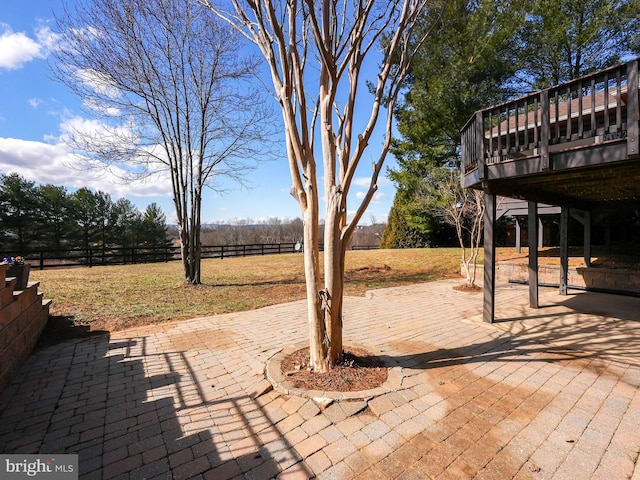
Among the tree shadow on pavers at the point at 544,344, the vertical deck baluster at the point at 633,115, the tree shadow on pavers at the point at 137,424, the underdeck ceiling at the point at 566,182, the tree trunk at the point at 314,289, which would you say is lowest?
the tree shadow on pavers at the point at 544,344

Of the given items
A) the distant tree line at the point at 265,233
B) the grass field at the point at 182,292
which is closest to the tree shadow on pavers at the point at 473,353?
the grass field at the point at 182,292

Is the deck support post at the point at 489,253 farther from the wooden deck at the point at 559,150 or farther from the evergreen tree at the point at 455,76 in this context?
the evergreen tree at the point at 455,76

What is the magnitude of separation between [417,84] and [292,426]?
631 inches

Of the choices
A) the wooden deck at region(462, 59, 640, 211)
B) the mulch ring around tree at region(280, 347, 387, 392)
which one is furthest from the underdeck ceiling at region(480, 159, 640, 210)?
the mulch ring around tree at region(280, 347, 387, 392)

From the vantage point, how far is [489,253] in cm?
486

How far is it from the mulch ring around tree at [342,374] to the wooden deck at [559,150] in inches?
122

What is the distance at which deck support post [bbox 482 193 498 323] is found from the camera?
15.6 ft

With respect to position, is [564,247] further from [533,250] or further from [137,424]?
[137,424]

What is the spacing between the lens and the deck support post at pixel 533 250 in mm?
5527

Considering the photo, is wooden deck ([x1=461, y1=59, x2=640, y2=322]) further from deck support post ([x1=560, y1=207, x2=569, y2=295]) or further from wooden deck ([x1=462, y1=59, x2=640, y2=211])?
deck support post ([x1=560, y1=207, x2=569, y2=295])

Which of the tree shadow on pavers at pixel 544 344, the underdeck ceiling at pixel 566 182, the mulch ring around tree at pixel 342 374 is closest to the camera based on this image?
the mulch ring around tree at pixel 342 374

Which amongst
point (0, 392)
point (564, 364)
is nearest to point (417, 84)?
point (564, 364)

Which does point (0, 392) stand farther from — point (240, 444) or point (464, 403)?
point (464, 403)

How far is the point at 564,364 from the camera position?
337 centimetres
